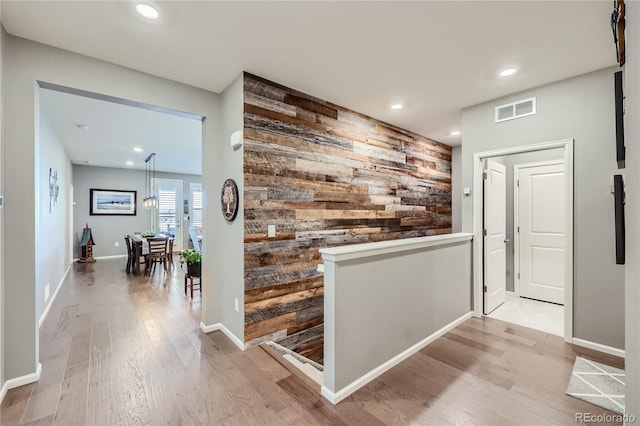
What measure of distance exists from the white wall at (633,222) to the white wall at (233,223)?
8.27 feet

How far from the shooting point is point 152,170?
855 cm

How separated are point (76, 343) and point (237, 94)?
300cm

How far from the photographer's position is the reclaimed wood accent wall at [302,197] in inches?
110

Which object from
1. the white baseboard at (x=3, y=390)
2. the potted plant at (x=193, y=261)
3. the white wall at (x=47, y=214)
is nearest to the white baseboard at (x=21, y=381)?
the white baseboard at (x=3, y=390)

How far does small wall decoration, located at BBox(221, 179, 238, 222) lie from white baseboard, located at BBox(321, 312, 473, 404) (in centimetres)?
175

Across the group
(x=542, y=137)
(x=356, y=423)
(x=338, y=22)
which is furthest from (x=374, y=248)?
(x=542, y=137)

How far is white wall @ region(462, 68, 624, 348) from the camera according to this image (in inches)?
103

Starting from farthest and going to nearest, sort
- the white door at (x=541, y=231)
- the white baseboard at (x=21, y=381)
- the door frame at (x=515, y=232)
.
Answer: the door frame at (x=515, y=232), the white door at (x=541, y=231), the white baseboard at (x=21, y=381)

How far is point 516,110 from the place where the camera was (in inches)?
127

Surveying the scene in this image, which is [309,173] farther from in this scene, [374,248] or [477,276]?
[477,276]

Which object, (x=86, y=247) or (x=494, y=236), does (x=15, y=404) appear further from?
(x=86, y=247)

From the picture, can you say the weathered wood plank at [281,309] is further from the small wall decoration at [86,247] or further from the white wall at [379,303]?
the small wall decoration at [86,247]

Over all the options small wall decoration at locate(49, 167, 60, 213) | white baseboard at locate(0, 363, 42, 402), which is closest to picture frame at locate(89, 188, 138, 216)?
small wall decoration at locate(49, 167, 60, 213)

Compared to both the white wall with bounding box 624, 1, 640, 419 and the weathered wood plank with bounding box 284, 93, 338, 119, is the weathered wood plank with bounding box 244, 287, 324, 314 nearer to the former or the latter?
the weathered wood plank with bounding box 284, 93, 338, 119
